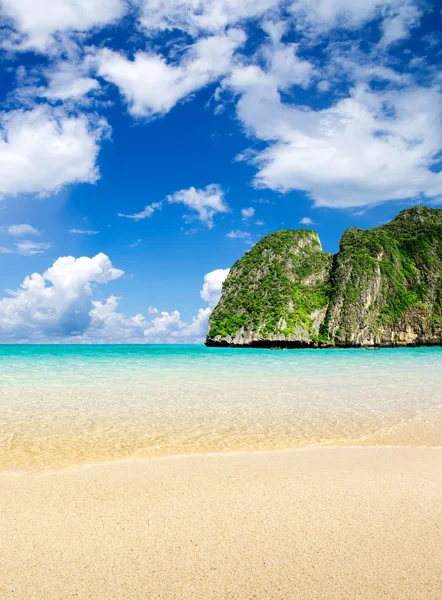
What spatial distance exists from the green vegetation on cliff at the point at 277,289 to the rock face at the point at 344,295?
23 cm

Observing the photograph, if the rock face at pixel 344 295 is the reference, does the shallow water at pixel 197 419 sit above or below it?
below

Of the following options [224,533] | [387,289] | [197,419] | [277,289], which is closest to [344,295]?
[387,289]

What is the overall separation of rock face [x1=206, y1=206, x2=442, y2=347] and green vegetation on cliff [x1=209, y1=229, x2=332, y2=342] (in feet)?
0.76

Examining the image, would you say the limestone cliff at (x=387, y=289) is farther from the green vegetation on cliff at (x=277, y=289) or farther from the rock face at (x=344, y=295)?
the green vegetation on cliff at (x=277, y=289)

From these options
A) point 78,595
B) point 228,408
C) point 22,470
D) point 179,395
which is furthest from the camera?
point 179,395

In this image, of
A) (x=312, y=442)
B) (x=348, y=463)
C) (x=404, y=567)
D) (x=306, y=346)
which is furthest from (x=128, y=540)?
(x=306, y=346)

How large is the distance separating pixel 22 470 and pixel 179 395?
705cm

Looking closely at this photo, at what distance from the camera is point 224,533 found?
129 inches

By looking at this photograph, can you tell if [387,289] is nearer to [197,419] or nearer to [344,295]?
[344,295]

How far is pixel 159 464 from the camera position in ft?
17.6

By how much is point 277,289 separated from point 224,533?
88947mm

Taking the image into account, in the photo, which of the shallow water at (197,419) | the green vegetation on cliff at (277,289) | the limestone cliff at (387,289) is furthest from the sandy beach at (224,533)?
the limestone cliff at (387,289)

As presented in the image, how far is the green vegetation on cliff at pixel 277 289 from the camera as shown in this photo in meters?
84.5

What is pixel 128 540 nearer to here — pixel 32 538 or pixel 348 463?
pixel 32 538
